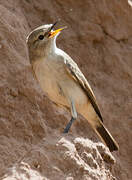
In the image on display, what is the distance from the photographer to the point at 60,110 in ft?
23.7

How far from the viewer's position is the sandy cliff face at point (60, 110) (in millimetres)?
4770

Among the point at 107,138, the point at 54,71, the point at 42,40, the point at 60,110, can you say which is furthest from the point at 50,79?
the point at 60,110

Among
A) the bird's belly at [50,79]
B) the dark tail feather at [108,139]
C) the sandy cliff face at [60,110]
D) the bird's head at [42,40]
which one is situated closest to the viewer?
the sandy cliff face at [60,110]

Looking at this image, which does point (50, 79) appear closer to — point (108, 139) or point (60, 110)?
point (108, 139)

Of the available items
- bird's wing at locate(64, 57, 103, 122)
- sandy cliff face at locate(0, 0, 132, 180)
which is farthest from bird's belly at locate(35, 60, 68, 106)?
sandy cliff face at locate(0, 0, 132, 180)

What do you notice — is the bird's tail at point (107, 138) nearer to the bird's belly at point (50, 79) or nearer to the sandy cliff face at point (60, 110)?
the sandy cliff face at point (60, 110)

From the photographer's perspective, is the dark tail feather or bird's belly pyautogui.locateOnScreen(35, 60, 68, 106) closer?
bird's belly pyautogui.locateOnScreen(35, 60, 68, 106)

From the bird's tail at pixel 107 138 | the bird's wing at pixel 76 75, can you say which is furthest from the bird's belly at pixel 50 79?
the bird's tail at pixel 107 138

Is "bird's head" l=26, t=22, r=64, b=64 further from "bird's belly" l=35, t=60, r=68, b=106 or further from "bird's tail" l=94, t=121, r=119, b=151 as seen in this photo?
"bird's tail" l=94, t=121, r=119, b=151

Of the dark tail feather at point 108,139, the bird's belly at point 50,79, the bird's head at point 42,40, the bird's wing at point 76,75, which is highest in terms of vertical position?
the bird's head at point 42,40

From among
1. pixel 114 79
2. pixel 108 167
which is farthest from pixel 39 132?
pixel 114 79

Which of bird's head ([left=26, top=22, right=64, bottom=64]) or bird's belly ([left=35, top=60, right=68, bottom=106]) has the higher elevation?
bird's head ([left=26, top=22, right=64, bottom=64])

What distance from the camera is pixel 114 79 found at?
8633 millimetres

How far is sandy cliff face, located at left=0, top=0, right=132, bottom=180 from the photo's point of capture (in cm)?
477
